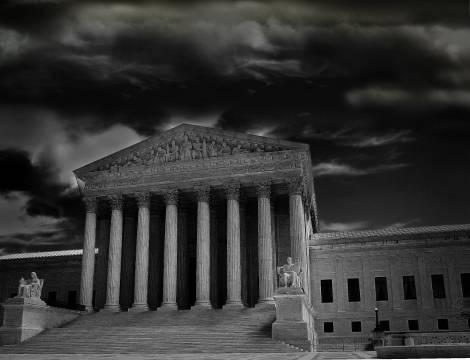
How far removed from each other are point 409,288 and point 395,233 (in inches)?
195

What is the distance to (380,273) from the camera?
46031 millimetres

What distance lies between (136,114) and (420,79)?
46.5ft

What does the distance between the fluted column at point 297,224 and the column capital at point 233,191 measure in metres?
3.85

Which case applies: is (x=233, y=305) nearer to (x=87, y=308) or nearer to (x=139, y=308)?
(x=139, y=308)

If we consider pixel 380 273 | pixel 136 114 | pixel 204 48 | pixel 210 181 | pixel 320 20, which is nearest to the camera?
pixel 320 20

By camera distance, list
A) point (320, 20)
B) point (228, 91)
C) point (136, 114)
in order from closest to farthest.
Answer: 1. point (320, 20)
2. point (228, 91)
3. point (136, 114)

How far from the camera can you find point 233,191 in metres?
41.6

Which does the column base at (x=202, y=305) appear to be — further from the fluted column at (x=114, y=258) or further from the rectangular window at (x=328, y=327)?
the rectangular window at (x=328, y=327)

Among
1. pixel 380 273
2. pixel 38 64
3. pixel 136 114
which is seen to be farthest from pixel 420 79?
pixel 380 273

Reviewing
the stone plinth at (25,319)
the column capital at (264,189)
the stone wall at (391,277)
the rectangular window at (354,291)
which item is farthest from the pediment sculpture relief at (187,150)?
the rectangular window at (354,291)

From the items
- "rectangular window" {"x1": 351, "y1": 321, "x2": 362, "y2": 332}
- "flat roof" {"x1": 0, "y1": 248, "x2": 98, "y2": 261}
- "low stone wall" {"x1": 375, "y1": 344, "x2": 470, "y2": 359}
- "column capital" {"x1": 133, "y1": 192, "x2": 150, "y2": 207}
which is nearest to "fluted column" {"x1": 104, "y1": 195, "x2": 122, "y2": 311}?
"column capital" {"x1": 133, "y1": 192, "x2": 150, "y2": 207}

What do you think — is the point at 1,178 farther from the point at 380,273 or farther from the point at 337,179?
the point at 380,273

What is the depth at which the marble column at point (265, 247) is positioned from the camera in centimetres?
3900

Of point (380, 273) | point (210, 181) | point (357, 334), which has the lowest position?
point (357, 334)
